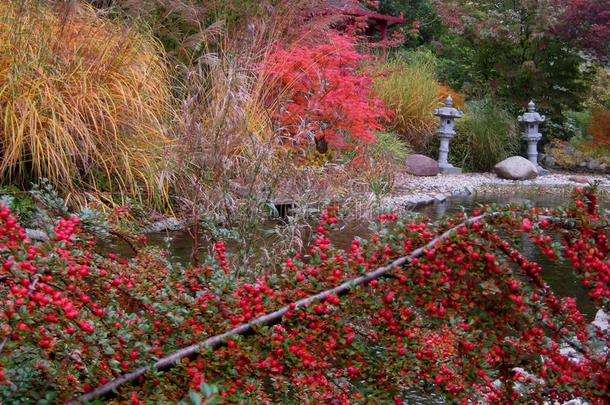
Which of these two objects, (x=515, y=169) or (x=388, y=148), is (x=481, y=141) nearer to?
(x=515, y=169)

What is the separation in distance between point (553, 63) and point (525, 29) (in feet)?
2.40

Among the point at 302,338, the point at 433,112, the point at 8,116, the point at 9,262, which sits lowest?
the point at 433,112

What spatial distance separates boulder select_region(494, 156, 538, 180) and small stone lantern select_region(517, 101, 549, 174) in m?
0.82

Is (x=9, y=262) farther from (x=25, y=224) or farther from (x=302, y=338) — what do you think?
(x=25, y=224)

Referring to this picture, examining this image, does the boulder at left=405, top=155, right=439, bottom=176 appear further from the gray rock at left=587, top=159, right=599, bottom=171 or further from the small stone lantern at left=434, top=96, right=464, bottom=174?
the gray rock at left=587, top=159, right=599, bottom=171

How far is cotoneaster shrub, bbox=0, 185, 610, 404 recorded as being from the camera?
5.18 ft

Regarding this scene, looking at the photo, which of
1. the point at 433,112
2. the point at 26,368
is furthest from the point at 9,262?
the point at 433,112

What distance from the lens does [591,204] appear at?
6.55ft

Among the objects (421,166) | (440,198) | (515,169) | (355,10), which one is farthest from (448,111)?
(355,10)

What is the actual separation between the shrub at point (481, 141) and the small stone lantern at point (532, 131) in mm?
273

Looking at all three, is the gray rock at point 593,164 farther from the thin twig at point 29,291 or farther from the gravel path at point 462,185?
the thin twig at point 29,291

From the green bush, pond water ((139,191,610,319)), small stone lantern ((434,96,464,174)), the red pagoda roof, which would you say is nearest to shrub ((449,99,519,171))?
small stone lantern ((434,96,464,174))

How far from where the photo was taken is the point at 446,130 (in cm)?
1194

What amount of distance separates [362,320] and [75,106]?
4262 mm
